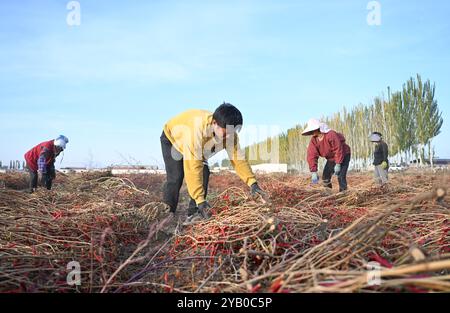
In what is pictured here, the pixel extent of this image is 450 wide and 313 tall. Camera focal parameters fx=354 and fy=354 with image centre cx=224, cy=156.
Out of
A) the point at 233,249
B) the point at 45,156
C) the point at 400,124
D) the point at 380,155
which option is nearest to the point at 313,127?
the point at 233,249

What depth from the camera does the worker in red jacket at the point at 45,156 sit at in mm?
6336

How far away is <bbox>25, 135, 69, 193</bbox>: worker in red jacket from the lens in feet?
20.8

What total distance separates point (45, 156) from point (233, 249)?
5172 millimetres

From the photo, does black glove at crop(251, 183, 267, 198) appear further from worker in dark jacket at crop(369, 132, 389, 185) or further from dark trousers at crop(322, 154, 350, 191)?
worker in dark jacket at crop(369, 132, 389, 185)

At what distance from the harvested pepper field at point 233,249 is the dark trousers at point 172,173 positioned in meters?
0.21

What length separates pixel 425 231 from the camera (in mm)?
2840

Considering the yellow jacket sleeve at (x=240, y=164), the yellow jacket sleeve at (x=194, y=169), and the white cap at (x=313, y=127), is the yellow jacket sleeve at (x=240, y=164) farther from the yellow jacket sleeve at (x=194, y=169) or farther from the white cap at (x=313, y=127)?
the white cap at (x=313, y=127)

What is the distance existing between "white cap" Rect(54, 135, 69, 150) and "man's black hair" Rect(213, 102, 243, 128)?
458cm

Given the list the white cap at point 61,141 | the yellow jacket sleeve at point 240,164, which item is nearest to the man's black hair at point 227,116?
the yellow jacket sleeve at point 240,164
